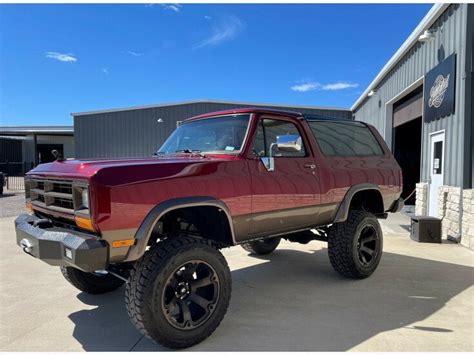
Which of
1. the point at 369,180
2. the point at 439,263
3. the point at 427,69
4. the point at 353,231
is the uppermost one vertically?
the point at 427,69

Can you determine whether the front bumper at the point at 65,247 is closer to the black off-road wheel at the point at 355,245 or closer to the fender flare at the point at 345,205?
the fender flare at the point at 345,205

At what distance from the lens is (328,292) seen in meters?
4.41

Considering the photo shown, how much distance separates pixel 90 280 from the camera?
4215mm

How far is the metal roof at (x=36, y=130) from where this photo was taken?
29578 millimetres

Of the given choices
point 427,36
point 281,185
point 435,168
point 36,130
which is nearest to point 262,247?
point 281,185

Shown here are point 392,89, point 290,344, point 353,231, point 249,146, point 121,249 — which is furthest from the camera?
point 392,89

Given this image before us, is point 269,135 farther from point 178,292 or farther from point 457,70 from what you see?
point 457,70

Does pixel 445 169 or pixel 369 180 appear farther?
pixel 445 169

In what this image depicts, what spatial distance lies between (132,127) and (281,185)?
17992 millimetres

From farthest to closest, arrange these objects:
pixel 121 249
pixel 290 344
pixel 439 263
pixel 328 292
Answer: pixel 439 263 < pixel 328 292 < pixel 290 344 < pixel 121 249

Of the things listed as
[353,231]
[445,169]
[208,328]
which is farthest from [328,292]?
[445,169]

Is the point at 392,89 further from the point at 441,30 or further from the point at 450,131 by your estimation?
the point at 450,131

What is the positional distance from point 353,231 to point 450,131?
163 inches

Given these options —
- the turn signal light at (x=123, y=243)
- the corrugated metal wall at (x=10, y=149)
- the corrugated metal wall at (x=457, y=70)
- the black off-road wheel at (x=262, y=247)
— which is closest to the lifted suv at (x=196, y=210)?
the turn signal light at (x=123, y=243)
